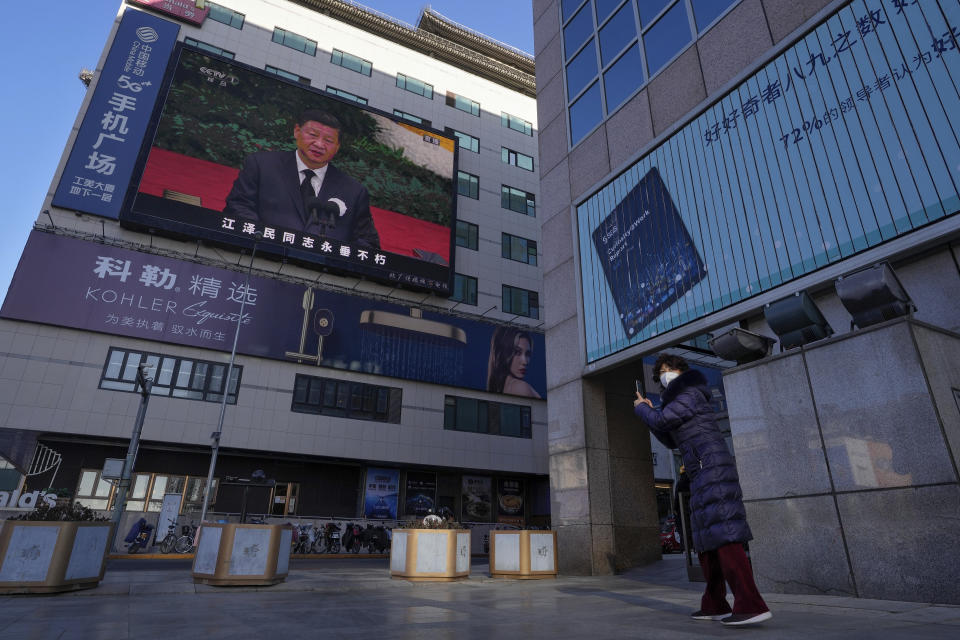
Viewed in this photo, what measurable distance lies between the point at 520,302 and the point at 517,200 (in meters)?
7.89

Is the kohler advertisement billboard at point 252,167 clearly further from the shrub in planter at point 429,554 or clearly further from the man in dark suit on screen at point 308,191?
the shrub in planter at point 429,554

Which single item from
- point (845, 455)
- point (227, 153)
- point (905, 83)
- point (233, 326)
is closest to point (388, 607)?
point (845, 455)

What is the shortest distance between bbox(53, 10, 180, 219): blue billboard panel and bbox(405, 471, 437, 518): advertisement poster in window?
63.0ft

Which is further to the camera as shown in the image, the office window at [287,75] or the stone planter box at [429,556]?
the office window at [287,75]

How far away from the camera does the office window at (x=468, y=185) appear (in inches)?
1374

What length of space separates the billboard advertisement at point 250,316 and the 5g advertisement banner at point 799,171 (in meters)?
17.0

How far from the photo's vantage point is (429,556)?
1019 centimetres

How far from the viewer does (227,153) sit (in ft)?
86.8

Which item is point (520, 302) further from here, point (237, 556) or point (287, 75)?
point (237, 556)

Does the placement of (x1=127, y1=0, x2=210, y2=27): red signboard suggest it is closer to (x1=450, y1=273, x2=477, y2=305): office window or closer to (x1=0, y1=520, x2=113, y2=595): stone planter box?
(x1=450, y1=273, x2=477, y2=305): office window

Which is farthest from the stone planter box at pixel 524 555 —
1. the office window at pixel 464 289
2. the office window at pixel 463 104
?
the office window at pixel 463 104

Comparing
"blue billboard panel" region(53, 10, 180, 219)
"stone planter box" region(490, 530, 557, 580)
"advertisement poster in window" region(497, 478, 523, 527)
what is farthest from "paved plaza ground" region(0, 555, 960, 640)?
"advertisement poster in window" region(497, 478, 523, 527)

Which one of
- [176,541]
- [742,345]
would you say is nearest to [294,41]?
[176,541]

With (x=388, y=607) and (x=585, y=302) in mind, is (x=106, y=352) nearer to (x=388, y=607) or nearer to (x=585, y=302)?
(x=585, y=302)
